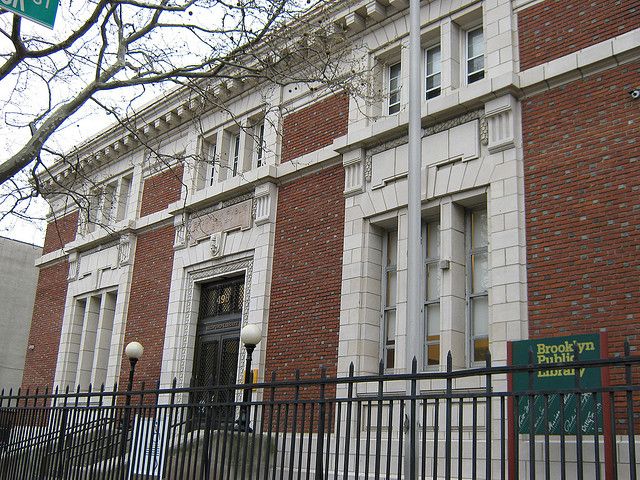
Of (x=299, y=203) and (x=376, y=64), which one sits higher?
(x=376, y=64)

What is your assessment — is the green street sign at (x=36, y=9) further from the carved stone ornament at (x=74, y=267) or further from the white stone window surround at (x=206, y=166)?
the carved stone ornament at (x=74, y=267)

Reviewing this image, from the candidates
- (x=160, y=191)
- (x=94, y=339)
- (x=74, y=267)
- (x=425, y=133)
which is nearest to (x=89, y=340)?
(x=94, y=339)

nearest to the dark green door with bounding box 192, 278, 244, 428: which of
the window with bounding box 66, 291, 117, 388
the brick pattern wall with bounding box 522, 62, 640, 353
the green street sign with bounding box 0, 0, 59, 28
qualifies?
the window with bounding box 66, 291, 117, 388

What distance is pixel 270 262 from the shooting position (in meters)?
17.0

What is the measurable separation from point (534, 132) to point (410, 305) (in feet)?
15.5

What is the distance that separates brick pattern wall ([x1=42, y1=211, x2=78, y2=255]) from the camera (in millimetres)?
25766

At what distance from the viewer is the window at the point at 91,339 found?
22484 millimetres

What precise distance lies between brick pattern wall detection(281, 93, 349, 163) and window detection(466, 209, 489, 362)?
4.11 meters

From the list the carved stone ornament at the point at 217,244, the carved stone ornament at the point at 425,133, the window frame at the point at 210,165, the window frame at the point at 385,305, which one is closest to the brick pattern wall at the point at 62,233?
the window frame at the point at 210,165

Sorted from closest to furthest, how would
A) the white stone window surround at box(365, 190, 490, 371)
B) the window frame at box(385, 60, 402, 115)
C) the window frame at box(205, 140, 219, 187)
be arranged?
the white stone window surround at box(365, 190, 490, 371) < the window frame at box(385, 60, 402, 115) < the window frame at box(205, 140, 219, 187)

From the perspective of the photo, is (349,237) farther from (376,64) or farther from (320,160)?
(376,64)

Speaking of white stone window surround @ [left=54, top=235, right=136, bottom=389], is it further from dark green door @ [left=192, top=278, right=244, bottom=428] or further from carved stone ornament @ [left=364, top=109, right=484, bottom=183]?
carved stone ornament @ [left=364, top=109, right=484, bottom=183]

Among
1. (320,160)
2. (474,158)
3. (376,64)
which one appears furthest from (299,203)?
(474,158)

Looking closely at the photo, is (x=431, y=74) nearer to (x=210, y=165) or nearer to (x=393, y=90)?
(x=393, y=90)
